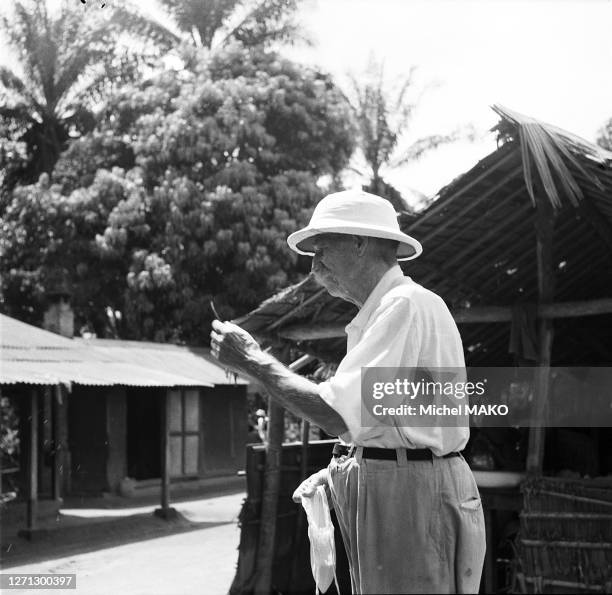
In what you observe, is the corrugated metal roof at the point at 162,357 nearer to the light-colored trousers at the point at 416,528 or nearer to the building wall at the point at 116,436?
the building wall at the point at 116,436

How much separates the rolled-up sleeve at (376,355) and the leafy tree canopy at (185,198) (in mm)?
15748

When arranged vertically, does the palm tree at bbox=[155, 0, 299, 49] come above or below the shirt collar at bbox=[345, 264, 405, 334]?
above

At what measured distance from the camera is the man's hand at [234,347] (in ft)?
7.32

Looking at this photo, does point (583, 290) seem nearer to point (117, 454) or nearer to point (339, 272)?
point (339, 272)

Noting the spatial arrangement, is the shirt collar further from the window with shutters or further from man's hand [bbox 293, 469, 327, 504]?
the window with shutters

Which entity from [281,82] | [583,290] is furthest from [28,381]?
[281,82]

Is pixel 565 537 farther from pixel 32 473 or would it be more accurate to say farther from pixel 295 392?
pixel 32 473

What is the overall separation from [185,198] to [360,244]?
15.9 meters

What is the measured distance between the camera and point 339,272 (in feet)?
7.95

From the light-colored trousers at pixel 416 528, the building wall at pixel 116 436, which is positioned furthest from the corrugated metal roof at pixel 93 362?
the light-colored trousers at pixel 416 528

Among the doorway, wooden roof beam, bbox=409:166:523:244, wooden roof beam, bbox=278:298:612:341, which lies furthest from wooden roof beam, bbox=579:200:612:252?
the doorway

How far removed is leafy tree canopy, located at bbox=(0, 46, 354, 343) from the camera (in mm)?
18156

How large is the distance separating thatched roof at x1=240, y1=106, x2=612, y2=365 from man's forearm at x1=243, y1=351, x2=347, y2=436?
3410 mm

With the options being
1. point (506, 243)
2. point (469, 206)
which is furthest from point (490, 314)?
point (469, 206)
